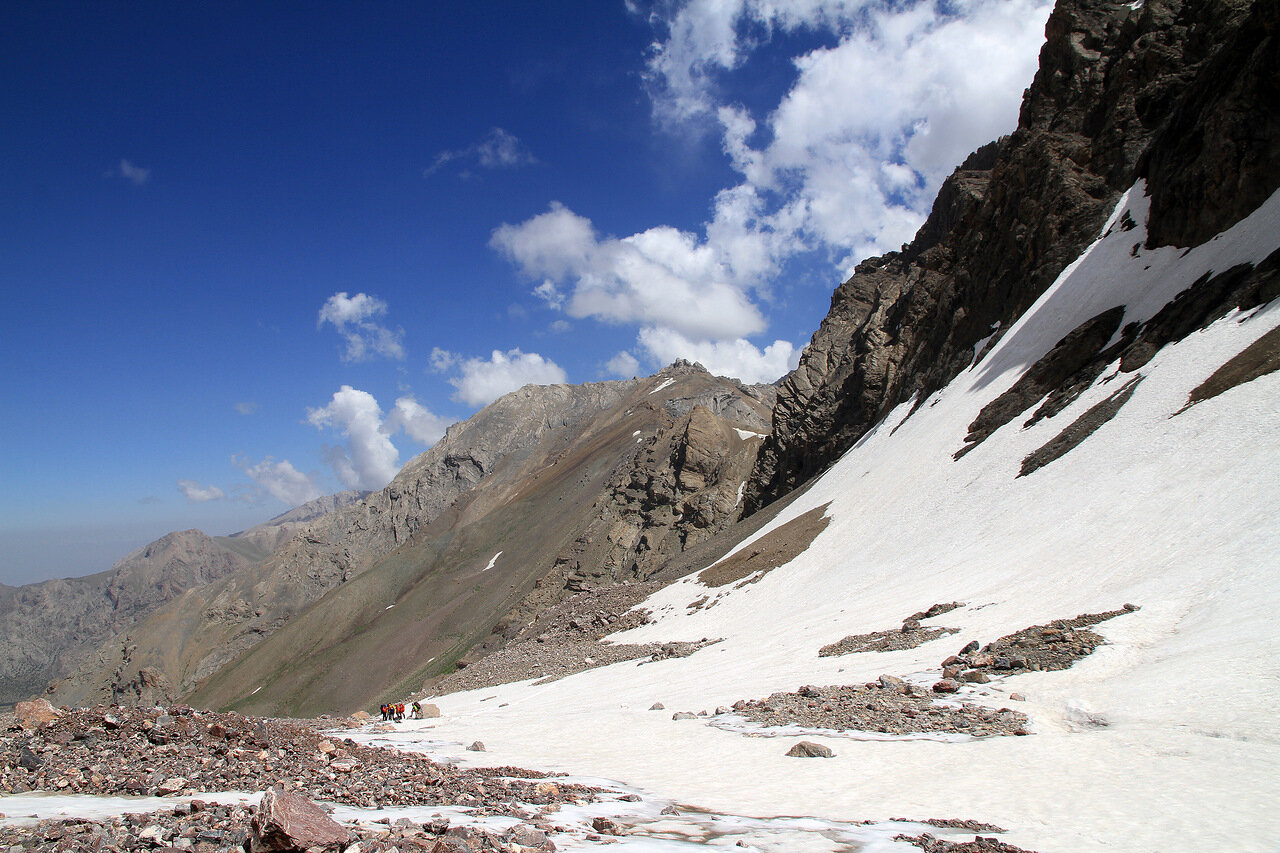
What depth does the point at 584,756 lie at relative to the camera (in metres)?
13.8

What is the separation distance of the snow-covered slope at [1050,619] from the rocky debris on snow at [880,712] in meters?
0.55

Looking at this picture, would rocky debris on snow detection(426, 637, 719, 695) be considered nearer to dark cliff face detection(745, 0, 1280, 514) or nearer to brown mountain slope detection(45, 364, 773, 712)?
dark cliff face detection(745, 0, 1280, 514)

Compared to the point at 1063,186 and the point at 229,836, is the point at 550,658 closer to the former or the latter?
the point at 229,836

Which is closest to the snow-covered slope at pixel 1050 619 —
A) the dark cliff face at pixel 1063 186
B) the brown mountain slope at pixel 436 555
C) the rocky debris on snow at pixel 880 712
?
the rocky debris on snow at pixel 880 712

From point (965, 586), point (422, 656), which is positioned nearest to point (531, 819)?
point (965, 586)

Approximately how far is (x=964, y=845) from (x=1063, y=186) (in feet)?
167

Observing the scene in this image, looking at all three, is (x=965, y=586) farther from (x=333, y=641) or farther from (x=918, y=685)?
(x=333, y=641)

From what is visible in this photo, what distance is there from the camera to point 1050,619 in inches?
620

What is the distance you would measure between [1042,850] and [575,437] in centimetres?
15972

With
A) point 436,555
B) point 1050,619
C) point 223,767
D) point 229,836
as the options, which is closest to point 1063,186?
point 1050,619

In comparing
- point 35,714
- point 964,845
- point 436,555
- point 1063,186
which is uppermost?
point 1063,186

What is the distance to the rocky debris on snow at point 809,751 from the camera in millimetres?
10867

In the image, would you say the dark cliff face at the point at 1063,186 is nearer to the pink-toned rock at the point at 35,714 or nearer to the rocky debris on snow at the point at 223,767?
the rocky debris on snow at the point at 223,767

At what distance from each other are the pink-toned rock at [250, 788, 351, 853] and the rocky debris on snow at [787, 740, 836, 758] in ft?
27.0
